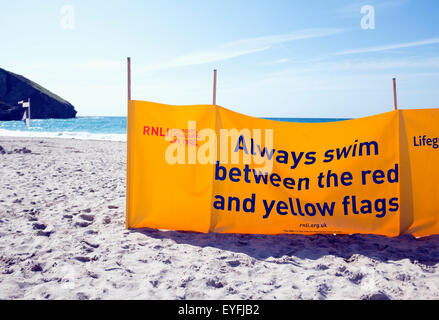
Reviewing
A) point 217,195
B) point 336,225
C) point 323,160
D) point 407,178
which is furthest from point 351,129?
point 217,195

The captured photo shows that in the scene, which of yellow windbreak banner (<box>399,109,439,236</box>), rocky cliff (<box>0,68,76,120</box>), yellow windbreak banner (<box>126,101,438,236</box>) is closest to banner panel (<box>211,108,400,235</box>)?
yellow windbreak banner (<box>126,101,438,236</box>)

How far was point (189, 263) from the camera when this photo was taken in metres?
3.05

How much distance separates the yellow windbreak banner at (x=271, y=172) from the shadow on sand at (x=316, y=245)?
0.10 metres

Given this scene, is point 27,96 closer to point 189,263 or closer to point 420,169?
point 189,263

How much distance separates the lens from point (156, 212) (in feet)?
12.7

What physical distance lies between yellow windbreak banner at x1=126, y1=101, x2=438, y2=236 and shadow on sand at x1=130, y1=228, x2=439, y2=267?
10 cm

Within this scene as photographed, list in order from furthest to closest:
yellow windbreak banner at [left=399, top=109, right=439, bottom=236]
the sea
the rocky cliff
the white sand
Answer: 1. the rocky cliff
2. the sea
3. yellow windbreak banner at [left=399, top=109, right=439, bottom=236]
4. the white sand

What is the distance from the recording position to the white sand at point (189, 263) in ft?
8.27

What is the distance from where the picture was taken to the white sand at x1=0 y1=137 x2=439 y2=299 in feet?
8.27

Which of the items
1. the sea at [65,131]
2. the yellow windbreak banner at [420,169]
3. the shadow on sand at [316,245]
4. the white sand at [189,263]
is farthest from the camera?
the sea at [65,131]

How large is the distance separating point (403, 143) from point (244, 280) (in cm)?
257
